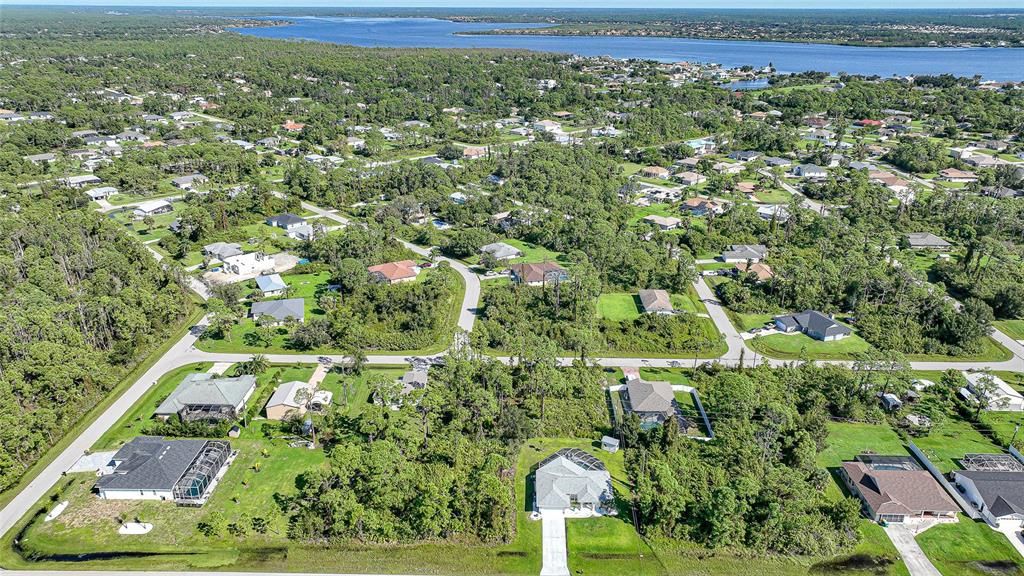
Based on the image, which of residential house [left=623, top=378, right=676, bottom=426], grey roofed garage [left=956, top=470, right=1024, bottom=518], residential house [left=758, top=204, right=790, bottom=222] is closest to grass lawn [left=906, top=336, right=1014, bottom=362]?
grey roofed garage [left=956, top=470, right=1024, bottom=518]

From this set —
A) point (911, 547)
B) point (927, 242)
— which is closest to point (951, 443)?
point (911, 547)

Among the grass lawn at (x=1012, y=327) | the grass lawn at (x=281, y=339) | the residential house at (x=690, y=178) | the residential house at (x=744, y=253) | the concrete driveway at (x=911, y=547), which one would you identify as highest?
the residential house at (x=690, y=178)

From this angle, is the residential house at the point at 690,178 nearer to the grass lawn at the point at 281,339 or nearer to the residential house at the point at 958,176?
the residential house at the point at 958,176

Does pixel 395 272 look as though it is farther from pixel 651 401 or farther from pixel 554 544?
pixel 554 544

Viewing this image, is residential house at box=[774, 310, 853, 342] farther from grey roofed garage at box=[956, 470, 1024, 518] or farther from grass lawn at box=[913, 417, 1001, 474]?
grey roofed garage at box=[956, 470, 1024, 518]

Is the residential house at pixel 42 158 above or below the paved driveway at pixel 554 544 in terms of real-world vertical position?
above

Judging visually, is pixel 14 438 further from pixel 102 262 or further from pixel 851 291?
pixel 851 291

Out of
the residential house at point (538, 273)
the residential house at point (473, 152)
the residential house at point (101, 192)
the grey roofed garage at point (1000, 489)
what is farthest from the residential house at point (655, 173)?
the residential house at point (101, 192)
